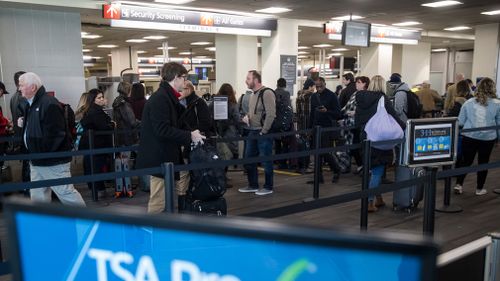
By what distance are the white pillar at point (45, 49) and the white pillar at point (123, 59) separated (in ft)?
33.1

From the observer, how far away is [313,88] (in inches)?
315

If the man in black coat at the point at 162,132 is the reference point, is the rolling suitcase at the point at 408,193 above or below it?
below

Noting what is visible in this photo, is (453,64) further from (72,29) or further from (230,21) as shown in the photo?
(72,29)

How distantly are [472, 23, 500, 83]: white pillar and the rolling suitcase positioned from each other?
10.7m

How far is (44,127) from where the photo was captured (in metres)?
3.99

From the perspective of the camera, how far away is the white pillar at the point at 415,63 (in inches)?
675

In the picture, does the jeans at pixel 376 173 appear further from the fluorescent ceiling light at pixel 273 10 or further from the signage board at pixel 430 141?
the fluorescent ceiling light at pixel 273 10

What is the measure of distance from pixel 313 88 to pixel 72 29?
16.0 ft

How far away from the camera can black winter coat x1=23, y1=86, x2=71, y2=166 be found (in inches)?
155

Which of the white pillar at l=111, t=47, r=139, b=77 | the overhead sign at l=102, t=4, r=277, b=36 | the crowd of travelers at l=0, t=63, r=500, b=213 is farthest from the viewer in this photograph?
the white pillar at l=111, t=47, r=139, b=77

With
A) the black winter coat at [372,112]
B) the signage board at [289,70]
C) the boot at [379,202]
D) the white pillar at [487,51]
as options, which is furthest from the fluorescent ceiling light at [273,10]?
the white pillar at [487,51]

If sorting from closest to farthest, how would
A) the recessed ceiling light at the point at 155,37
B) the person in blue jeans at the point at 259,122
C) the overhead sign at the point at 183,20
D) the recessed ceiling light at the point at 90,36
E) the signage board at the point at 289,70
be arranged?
the person in blue jeans at the point at 259,122, the overhead sign at the point at 183,20, the signage board at the point at 289,70, the recessed ceiling light at the point at 90,36, the recessed ceiling light at the point at 155,37

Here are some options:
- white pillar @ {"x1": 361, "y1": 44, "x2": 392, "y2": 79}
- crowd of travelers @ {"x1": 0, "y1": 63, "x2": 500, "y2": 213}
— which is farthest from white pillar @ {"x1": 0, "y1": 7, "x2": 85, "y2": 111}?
white pillar @ {"x1": 361, "y1": 44, "x2": 392, "y2": 79}

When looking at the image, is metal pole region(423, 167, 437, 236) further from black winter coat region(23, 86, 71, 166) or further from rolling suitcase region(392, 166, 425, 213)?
black winter coat region(23, 86, 71, 166)
